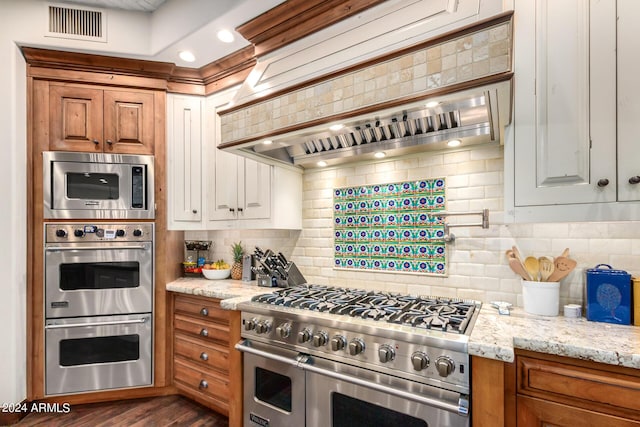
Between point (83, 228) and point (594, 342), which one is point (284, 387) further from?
point (83, 228)

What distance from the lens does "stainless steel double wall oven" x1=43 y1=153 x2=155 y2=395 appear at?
2459 millimetres

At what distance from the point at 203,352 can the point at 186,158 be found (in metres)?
1.55

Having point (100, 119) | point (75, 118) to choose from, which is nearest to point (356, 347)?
point (100, 119)

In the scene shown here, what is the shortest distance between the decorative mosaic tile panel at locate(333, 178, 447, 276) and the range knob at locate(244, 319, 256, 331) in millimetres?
800

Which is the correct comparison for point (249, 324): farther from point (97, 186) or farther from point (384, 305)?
point (97, 186)

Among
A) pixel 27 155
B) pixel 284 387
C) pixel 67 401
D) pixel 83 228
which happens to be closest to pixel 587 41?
pixel 284 387

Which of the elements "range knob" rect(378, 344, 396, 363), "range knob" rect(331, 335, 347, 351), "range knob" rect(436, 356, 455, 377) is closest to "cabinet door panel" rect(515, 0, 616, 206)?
"range knob" rect(436, 356, 455, 377)

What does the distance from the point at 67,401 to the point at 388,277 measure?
255 centimetres

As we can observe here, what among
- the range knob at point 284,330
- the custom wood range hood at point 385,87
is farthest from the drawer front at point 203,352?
the custom wood range hood at point 385,87

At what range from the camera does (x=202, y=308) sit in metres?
2.42

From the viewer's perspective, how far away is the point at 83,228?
2.51m

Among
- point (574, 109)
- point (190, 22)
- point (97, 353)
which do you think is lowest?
point (97, 353)

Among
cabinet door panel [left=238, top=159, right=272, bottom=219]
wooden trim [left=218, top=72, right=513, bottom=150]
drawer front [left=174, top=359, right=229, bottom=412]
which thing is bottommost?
drawer front [left=174, top=359, right=229, bottom=412]

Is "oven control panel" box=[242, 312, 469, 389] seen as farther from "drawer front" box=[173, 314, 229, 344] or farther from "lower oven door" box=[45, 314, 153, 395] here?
"lower oven door" box=[45, 314, 153, 395]
